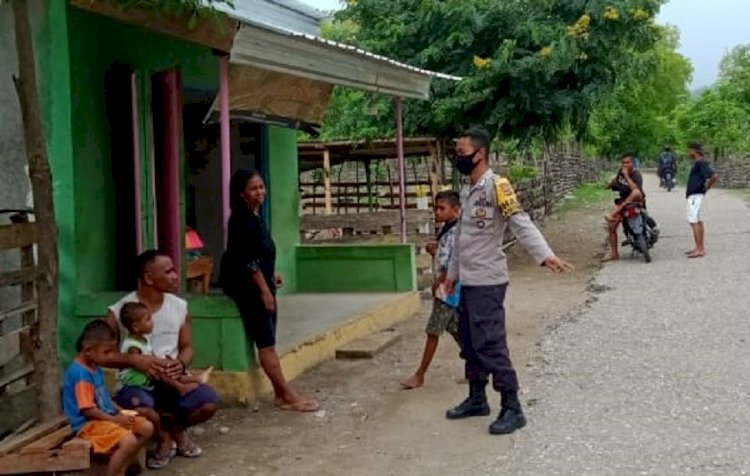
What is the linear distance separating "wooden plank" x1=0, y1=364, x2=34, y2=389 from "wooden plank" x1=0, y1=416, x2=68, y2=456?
37cm

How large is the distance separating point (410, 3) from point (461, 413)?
9853 mm

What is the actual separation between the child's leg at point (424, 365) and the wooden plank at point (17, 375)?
2.61 meters

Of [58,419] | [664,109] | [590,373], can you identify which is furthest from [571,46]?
[664,109]

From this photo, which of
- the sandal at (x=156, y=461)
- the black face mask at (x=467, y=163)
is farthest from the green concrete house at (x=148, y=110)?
the black face mask at (x=467, y=163)

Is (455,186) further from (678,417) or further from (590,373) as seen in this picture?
(678,417)

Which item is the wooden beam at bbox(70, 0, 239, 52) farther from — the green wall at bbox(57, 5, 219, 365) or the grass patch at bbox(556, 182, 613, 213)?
the grass patch at bbox(556, 182, 613, 213)

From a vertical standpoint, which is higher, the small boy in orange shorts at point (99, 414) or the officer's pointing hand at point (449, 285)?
the officer's pointing hand at point (449, 285)

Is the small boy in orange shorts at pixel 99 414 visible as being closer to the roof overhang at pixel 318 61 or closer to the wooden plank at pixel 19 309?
the wooden plank at pixel 19 309

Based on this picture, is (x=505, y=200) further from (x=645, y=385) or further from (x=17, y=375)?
(x=17, y=375)

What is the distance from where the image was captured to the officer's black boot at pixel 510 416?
598 cm

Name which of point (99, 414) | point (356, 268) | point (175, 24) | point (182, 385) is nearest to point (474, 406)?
point (182, 385)

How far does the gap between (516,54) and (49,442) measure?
10.5 m

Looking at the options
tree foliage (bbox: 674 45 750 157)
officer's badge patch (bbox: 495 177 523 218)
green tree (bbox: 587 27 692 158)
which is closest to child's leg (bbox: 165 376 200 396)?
officer's badge patch (bbox: 495 177 523 218)

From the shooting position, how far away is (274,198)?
1109 cm
